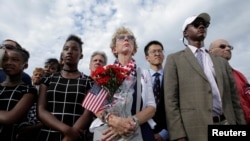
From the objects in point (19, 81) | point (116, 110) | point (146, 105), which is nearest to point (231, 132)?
point (146, 105)

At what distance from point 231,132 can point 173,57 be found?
1304 mm

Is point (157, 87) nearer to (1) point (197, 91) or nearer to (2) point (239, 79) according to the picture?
(1) point (197, 91)

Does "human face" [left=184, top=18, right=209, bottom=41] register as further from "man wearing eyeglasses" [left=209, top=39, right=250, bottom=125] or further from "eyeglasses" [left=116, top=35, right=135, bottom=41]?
"man wearing eyeglasses" [left=209, top=39, right=250, bottom=125]

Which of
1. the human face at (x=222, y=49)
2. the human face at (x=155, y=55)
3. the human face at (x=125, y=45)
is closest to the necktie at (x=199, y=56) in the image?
the human face at (x=125, y=45)

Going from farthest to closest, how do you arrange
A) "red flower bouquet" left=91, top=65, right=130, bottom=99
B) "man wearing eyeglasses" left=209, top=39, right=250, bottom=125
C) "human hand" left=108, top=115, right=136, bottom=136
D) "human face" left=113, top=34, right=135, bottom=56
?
"man wearing eyeglasses" left=209, top=39, right=250, bottom=125
"human face" left=113, top=34, right=135, bottom=56
"red flower bouquet" left=91, top=65, right=130, bottom=99
"human hand" left=108, top=115, right=136, bottom=136

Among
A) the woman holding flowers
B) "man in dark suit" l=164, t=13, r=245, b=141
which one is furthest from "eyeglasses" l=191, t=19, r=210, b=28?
the woman holding flowers

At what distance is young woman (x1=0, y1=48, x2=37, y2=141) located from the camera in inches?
138

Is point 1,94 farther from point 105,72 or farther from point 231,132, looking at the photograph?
point 231,132

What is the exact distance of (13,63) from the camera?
12.9ft

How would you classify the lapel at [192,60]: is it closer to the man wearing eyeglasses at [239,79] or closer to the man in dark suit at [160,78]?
the man in dark suit at [160,78]

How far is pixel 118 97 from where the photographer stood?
10.6 feet

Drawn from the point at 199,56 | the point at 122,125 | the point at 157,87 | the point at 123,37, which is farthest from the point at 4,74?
the point at 199,56

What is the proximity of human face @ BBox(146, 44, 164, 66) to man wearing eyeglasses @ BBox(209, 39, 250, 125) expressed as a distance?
1.13 m

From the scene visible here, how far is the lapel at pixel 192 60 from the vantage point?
3829 mm
